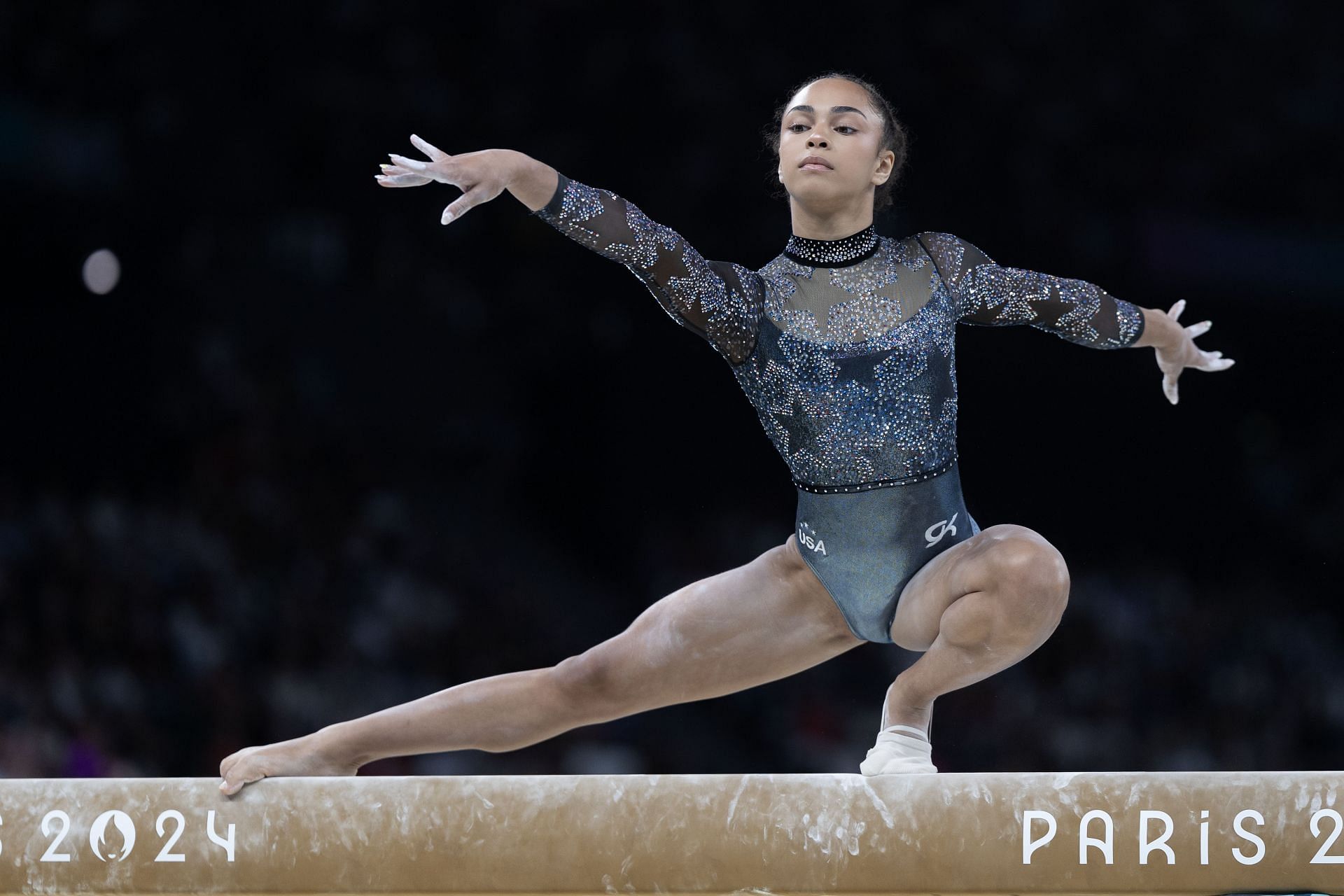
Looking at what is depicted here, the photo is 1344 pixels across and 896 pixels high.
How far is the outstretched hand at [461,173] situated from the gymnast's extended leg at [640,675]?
0.96m

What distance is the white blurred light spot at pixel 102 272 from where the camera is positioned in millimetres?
6074

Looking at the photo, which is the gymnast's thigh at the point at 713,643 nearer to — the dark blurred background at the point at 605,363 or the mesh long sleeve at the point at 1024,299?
the mesh long sleeve at the point at 1024,299

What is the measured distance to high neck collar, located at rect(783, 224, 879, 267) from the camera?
3.06 metres

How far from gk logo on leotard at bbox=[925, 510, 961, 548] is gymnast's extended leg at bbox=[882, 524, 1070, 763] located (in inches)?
3.2

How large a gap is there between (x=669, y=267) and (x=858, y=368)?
436 mm

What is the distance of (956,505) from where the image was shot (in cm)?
305

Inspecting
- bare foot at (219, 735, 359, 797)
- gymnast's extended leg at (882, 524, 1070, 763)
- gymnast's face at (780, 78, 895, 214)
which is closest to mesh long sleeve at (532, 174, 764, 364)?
gymnast's face at (780, 78, 895, 214)

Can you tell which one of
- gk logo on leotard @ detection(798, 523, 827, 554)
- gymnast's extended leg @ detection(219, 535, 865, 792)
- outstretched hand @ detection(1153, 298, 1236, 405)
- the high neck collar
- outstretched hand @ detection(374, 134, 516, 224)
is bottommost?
gymnast's extended leg @ detection(219, 535, 865, 792)

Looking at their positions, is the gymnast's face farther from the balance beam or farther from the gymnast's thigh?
the balance beam

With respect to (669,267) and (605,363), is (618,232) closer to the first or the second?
(669,267)

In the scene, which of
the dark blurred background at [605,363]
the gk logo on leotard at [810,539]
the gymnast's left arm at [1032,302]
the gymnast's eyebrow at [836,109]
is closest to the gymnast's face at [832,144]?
the gymnast's eyebrow at [836,109]

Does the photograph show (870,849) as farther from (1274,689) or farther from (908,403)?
(1274,689)

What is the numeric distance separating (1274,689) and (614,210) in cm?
471

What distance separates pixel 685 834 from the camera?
2.57m
